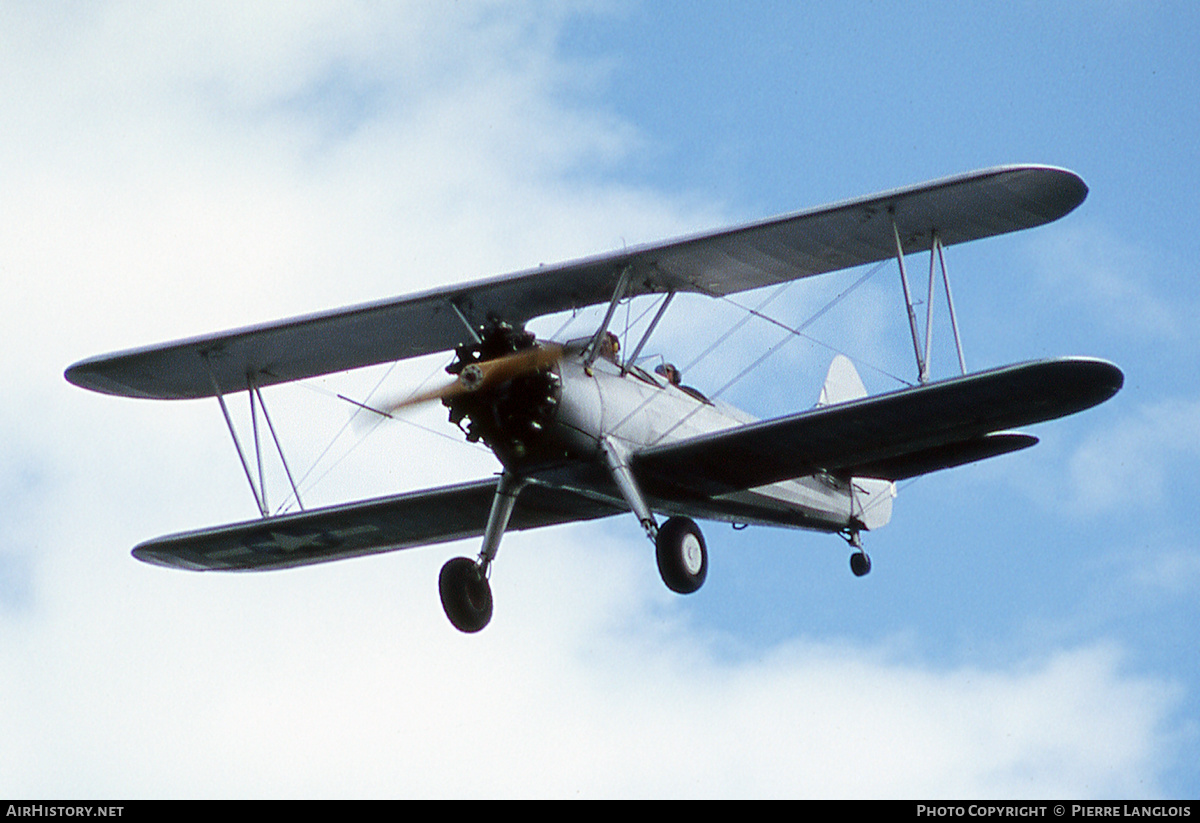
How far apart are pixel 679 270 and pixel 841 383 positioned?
6101 mm

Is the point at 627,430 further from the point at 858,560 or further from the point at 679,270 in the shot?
the point at 858,560

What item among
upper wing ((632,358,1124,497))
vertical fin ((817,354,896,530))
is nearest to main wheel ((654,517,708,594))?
upper wing ((632,358,1124,497))

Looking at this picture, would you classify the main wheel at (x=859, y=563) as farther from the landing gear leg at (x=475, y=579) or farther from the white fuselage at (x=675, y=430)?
the landing gear leg at (x=475, y=579)

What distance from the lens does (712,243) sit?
14.3 m

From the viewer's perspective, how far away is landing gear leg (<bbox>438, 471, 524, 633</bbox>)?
14469 millimetres

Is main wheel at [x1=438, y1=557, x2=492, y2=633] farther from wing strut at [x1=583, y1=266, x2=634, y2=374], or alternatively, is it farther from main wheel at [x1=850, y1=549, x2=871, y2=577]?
main wheel at [x1=850, y1=549, x2=871, y2=577]

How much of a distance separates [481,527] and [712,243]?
13.2ft

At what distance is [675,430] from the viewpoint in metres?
14.9

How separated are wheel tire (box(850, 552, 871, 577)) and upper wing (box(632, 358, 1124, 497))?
2.34 metres

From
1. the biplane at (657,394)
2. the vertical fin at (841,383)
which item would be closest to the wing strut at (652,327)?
the biplane at (657,394)
